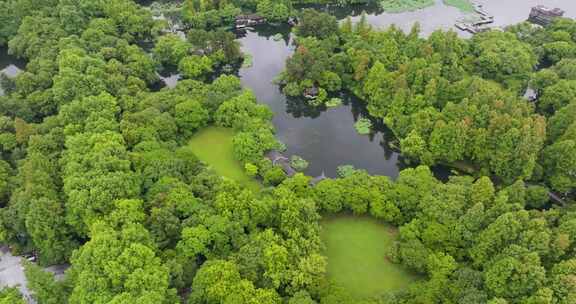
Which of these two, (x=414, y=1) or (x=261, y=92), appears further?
(x=414, y=1)

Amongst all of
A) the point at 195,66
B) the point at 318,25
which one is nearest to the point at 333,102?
the point at 318,25

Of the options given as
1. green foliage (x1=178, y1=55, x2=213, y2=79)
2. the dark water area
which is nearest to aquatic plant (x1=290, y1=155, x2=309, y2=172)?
the dark water area

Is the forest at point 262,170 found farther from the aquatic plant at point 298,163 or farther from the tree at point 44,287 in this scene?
the aquatic plant at point 298,163

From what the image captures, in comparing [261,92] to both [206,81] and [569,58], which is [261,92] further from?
[569,58]

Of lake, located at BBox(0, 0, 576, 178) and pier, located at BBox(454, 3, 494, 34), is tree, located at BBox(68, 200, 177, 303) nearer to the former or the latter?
lake, located at BBox(0, 0, 576, 178)

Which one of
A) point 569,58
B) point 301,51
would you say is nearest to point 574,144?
point 569,58

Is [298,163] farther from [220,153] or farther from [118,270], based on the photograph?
[118,270]
